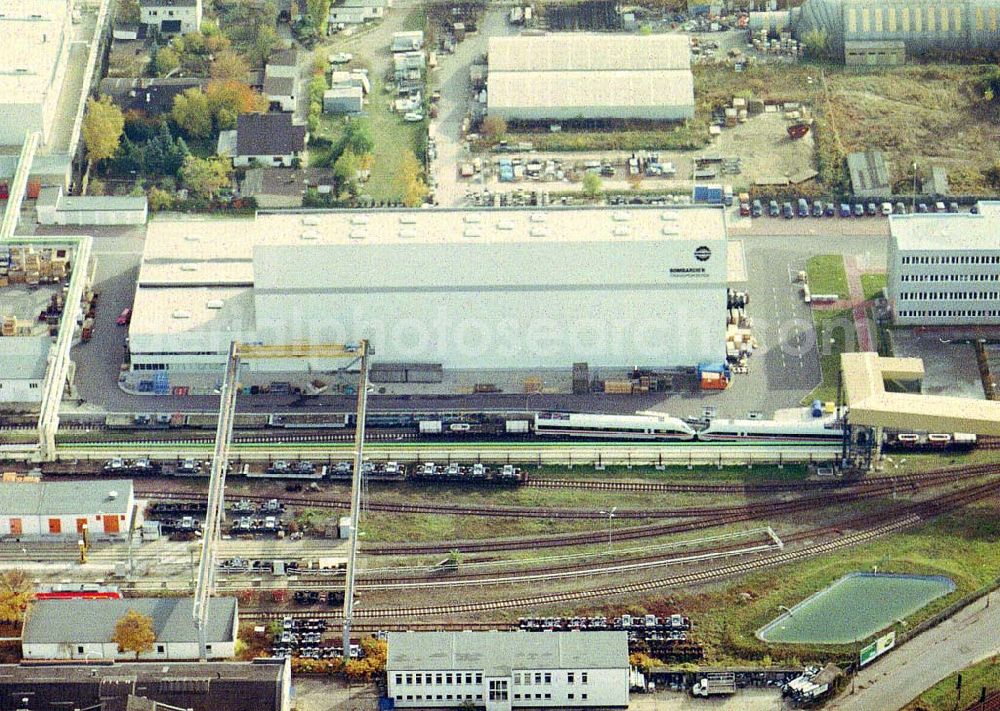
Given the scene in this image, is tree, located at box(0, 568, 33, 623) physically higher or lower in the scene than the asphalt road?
higher

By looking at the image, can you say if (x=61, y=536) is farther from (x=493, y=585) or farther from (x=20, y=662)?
(x=493, y=585)

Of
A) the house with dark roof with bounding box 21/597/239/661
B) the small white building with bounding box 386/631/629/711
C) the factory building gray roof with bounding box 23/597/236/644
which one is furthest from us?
the factory building gray roof with bounding box 23/597/236/644

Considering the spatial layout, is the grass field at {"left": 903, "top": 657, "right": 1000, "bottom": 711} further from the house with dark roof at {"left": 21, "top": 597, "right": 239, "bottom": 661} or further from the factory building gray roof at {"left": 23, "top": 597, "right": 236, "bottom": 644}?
the factory building gray roof at {"left": 23, "top": 597, "right": 236, "bottom": 644}

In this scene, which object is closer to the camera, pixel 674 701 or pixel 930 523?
pixel 674 701

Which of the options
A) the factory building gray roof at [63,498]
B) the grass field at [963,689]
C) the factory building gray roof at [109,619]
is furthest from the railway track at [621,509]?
the grass field at [963,689]

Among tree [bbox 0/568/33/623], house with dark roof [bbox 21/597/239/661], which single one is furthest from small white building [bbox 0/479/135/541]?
house with dark roof [bbox 21/597/239/661]

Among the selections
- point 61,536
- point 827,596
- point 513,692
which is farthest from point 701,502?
point 61,536

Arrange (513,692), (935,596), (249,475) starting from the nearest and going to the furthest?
(513,692) < (935,596) < (249,475)
